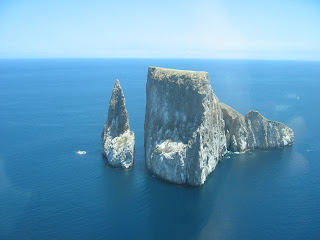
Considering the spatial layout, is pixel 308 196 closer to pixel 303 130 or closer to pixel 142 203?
pixel 142 203

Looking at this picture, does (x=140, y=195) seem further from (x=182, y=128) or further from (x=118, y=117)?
(x=118, y=117)

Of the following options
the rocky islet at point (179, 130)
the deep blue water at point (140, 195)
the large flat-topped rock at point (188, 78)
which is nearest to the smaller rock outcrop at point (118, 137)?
the rocky islet at point (179, 130)

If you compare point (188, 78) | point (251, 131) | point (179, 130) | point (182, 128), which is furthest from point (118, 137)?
point (251, 131)

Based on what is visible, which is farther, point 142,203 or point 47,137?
point 47,137

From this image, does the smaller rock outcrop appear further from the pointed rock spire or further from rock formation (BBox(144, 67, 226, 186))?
rock formation (BBox(144, 67, 226, 186))

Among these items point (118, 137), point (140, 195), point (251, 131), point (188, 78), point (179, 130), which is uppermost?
point (188, 78)

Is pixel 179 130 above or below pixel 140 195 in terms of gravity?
above

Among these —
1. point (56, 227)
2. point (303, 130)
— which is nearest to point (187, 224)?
point (56, 227)
